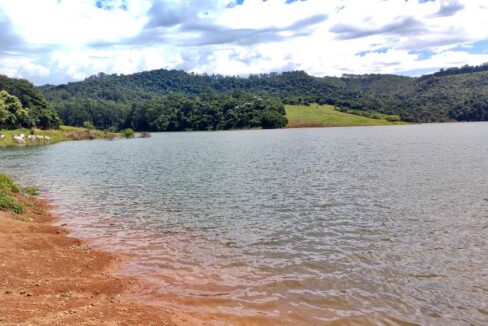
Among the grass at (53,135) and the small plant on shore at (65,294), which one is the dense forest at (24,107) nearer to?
the grass at (53,135)

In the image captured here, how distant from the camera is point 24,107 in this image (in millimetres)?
149250

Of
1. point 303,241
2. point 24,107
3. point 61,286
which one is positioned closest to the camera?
point 61,286

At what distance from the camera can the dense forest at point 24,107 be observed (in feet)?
423

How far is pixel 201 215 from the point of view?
27031 mm

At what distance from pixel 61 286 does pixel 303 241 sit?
37.4 ft

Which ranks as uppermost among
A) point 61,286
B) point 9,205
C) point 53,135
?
point 53,135

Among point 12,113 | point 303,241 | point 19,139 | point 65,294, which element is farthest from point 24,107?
point 65,294

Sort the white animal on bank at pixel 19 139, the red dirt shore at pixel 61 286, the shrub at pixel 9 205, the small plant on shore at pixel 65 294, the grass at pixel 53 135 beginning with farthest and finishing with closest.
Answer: the white animal on bank at pixel 19 139
the grass at pixel 53 135
the shrub at pixel 9 205
the small plant on shore at pixel 65 294
the red dirt shore at pixel 61 286

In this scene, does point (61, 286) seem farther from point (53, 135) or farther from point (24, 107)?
point (24, 107)

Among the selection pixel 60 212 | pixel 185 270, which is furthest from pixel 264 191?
pixel 185 270

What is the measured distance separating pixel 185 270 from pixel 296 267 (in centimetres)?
471

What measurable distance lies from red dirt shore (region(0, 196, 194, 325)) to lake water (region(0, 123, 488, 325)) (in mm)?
1265

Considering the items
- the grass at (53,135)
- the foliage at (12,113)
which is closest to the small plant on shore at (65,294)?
the grass at (53,135)

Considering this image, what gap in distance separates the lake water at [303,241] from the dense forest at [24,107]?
104 m
